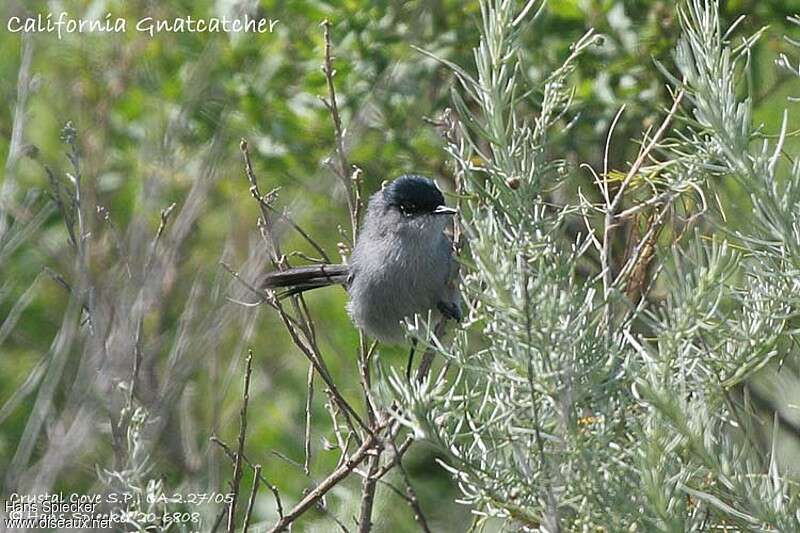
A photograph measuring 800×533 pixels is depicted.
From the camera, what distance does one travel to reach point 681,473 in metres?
1.34

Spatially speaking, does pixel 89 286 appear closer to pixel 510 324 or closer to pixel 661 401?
pixel 510 324

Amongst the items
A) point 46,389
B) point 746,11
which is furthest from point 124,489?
point 746,11

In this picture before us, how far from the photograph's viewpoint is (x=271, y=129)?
384cm

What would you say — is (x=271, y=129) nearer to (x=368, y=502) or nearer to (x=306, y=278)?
(x=306, y=278)

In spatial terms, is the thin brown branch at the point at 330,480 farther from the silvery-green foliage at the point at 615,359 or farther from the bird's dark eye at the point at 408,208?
the bird's dark eye at the point at 408,208

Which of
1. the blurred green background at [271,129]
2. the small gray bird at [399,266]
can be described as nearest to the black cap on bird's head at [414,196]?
the small gray bird at [399,266]

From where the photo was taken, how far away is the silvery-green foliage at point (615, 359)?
4.53 ft

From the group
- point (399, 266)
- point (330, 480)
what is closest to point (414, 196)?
point (399, 266)

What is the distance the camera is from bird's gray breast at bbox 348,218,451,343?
3477 millimetres

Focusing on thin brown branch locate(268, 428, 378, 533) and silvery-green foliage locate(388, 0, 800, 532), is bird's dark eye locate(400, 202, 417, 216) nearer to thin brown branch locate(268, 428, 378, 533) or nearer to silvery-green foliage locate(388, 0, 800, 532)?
thin brown branch locate(268, 428, 378, 533)

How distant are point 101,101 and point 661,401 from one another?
3.53m

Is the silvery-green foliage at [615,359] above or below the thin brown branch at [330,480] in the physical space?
above

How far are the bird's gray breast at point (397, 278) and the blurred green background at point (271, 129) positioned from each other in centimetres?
26

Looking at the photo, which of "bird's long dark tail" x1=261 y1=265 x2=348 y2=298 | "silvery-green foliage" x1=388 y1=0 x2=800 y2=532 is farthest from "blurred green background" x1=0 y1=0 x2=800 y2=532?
"silvery-green foliage" x1=388 y1=0 x2=800 y2=532
